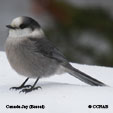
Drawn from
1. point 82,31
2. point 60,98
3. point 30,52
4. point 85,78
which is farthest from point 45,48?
point 82,31

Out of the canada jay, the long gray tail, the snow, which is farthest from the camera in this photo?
the long gray tail

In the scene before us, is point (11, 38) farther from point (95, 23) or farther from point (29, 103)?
point (95, 23)

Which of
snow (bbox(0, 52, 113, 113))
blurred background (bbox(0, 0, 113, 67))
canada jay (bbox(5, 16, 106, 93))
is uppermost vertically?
canada jay (bbox(5, 16, 106, 93))

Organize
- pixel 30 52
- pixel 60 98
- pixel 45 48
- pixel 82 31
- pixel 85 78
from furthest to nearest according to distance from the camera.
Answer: pixel 82 31
pixel 85 78
pixel 45 48
pixel 30 52
pixel 60 98

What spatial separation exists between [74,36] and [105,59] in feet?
2.85

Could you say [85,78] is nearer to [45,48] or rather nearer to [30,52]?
[45,48]

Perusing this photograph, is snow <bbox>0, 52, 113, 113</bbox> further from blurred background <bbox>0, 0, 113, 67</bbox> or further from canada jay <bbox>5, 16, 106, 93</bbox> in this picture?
blurred background <bbox>0, 0, 113, 67</bbox>

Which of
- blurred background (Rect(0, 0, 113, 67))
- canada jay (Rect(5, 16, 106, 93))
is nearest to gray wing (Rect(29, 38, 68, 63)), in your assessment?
canada jay (Rect(5, 16, 106, 93))

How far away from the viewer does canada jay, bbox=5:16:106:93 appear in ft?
20.3

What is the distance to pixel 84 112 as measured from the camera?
18.6 ft

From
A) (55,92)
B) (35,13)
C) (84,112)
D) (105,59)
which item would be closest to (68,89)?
(55,92)

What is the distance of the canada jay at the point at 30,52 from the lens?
6.18 meters

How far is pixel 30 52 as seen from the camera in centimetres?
623

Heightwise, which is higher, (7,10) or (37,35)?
(37,35)
